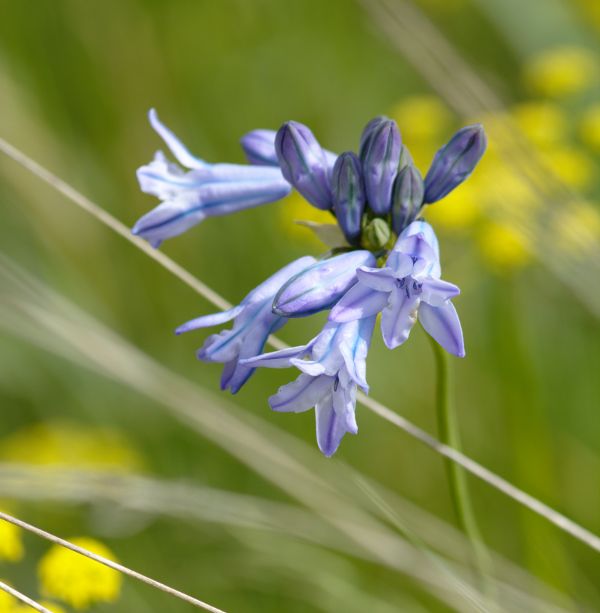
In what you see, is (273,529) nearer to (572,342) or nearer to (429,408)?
(429,408)

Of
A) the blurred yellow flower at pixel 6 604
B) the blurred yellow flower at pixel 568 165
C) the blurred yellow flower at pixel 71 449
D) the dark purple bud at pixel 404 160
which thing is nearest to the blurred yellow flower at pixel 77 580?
the blurred yellow flower at pixel 6 604

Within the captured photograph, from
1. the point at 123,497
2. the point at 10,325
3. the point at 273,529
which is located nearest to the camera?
the point at 273,529

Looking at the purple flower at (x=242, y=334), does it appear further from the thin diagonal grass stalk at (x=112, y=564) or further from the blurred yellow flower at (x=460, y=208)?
the blurred yellow flower at (x=460, y=208)

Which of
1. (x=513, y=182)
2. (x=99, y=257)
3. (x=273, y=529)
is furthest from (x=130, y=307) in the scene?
(x=273, y=529)

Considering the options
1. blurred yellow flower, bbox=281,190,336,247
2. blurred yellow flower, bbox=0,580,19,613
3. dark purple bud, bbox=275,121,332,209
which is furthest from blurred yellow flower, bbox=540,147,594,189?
blurred yellow flower, bbox=0,580,19,613

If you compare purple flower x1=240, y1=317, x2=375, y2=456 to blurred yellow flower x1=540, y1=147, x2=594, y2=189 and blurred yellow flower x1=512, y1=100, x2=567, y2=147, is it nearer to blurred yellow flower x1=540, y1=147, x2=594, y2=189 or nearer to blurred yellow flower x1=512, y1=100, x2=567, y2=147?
blurred yellow flower x1=540, y1=147, x2=594, y2=189
